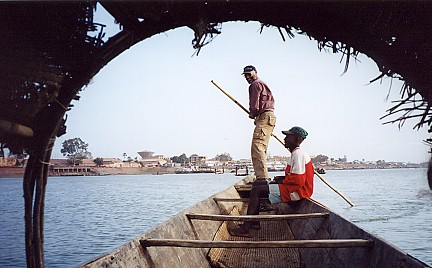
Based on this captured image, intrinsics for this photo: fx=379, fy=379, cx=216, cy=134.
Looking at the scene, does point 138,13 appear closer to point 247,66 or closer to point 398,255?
point 398,255

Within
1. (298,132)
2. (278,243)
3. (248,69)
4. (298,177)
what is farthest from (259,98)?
(278,243)

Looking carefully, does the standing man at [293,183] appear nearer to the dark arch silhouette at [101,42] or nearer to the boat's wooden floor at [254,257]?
the boat's wooden floor at [254,257]

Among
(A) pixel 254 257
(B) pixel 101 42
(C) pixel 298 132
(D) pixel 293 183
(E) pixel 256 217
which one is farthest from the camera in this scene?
(C) pixel 298 132

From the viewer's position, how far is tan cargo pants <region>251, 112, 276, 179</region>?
14.2 feet

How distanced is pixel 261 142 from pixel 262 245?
2.07 meters

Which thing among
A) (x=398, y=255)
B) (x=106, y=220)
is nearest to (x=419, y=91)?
(x=398, y=255)

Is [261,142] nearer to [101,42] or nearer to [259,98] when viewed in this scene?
[259,98]

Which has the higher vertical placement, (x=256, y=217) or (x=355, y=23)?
(x=355, y=23)

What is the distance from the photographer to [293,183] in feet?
14.4

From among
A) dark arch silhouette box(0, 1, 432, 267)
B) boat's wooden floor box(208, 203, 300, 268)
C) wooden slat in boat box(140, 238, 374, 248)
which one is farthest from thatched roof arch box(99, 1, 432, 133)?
boat's wooden floor box(208, 203, 300, 268)

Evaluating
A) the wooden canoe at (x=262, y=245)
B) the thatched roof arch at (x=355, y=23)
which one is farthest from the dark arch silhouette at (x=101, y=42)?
the wooden canoe at (x=262, y=245)

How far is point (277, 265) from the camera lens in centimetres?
320

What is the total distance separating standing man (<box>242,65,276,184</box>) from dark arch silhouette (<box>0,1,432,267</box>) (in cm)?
164

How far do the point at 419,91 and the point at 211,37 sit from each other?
1.41m
